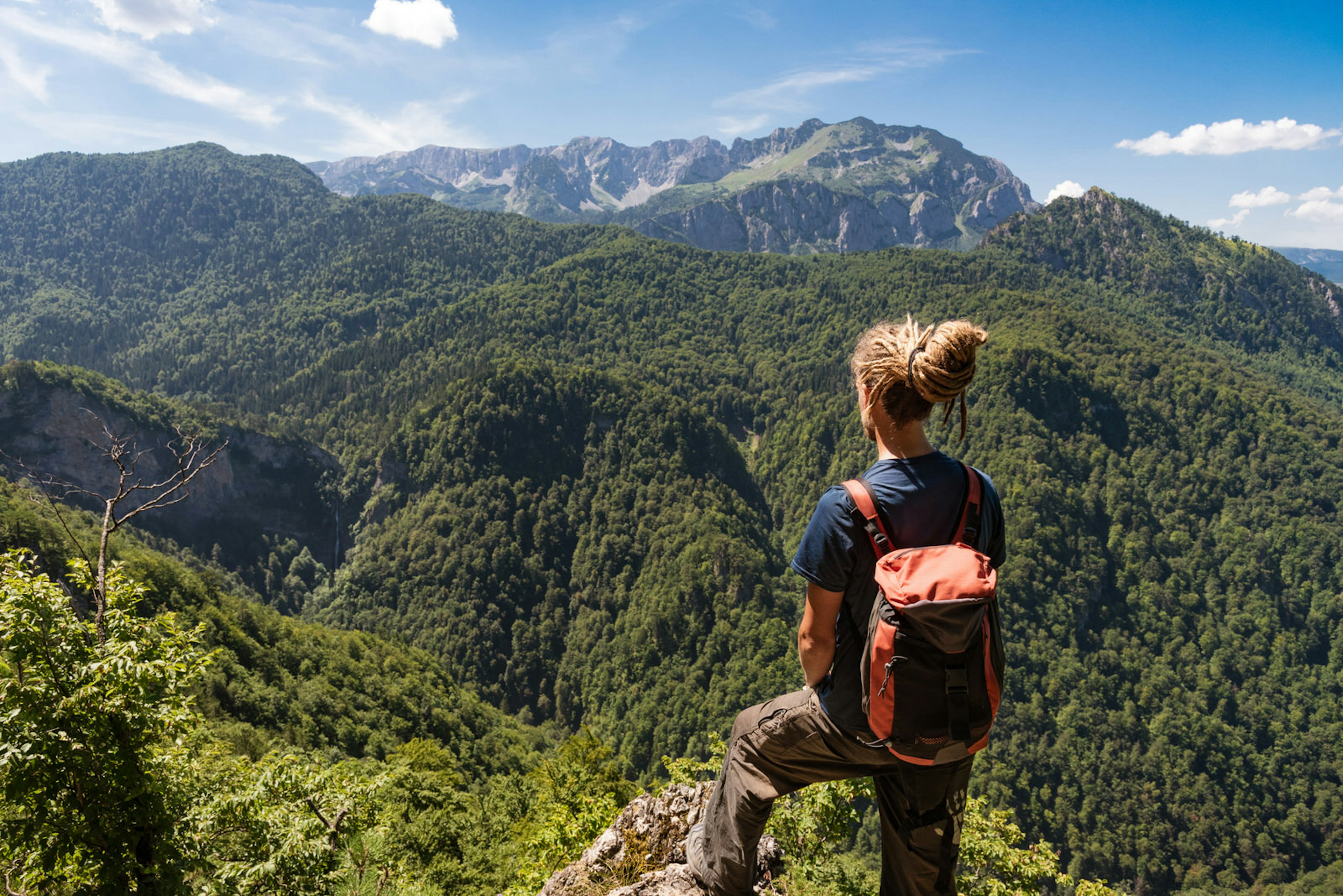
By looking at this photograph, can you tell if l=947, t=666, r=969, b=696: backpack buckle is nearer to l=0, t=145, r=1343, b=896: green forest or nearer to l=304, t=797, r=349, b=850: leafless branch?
l=304, t=797, r=349, b=850: leafless branch

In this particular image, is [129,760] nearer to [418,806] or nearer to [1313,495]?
[418,806]

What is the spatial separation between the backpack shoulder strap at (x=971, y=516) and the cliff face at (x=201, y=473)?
11974 cm

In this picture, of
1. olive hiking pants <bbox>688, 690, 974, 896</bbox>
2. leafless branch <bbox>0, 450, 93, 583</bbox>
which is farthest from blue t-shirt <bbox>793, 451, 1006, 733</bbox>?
leafless branch <bbox>0, 450, 93, 583</bbox>

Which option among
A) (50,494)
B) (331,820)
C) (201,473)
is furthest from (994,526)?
(201,473)

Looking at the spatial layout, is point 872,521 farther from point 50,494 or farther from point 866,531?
point 50,494

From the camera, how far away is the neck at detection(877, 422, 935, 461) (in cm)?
388

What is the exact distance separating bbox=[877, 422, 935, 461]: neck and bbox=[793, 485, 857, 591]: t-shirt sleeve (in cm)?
50

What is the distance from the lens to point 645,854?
8.27 m

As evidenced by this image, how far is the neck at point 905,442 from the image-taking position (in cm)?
388

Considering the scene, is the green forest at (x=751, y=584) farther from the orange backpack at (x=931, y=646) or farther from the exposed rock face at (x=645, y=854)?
the orange backpack at (x=931, y=646)

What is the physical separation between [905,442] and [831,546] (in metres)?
0.85

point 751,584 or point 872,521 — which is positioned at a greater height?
point 872,521

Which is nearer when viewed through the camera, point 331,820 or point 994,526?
point 994,526

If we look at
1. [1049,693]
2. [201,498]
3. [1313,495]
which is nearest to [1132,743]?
[1049,693]
